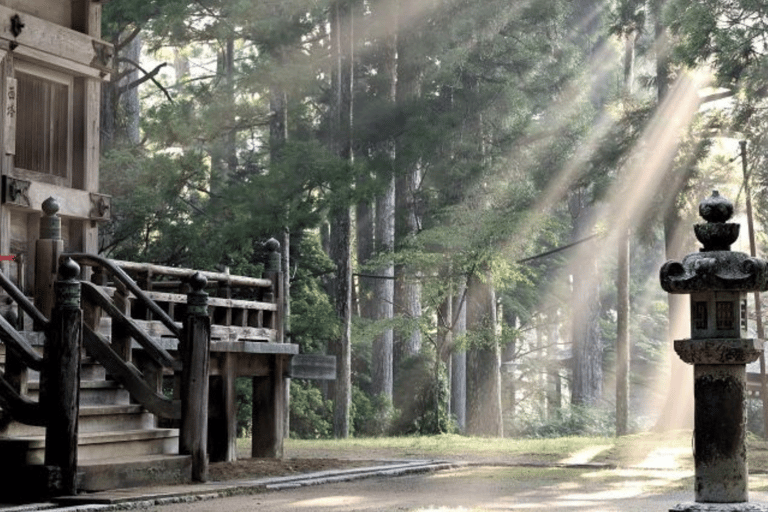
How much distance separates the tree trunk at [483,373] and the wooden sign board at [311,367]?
46.6ft

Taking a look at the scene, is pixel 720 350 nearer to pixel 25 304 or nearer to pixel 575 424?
pixel 25 304

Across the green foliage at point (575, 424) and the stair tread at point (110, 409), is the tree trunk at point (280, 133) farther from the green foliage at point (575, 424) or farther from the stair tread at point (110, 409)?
the stair tread at point (110, 409)

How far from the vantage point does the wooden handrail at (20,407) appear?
1266 cm

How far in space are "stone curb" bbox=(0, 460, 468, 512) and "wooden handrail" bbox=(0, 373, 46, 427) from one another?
988 mm

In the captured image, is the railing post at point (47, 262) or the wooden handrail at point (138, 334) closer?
the wooden handrail at point (138, 334)

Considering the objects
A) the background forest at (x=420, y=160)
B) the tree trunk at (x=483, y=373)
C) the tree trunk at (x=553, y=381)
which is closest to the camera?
the background forest at (x=420, y=160)

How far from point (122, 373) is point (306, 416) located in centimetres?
1963

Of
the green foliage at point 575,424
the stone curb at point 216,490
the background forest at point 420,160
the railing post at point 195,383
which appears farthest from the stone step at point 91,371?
the green foliage at point 575,424

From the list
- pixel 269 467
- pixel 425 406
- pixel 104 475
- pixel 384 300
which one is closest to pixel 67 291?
pixel 104 475

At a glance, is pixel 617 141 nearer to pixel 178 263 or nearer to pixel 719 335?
pixel 178 263

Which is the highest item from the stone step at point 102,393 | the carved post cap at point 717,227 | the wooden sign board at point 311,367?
the carved post cap at point 717,227

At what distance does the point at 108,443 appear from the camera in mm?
13906

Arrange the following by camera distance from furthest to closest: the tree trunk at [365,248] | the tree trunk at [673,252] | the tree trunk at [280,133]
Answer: the tree trunk at [365,248]
the tree trunk at [280,133]
the tree trunk at [673,252]

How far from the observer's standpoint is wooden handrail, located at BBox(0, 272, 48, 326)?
43.2ft
